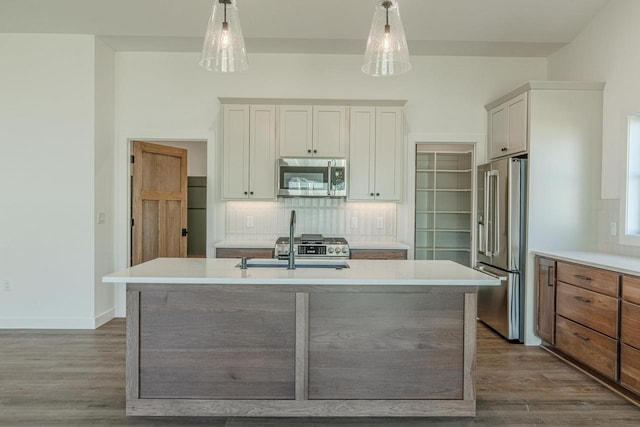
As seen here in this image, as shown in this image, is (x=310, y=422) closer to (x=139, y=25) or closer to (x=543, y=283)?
(x=543, y=283)

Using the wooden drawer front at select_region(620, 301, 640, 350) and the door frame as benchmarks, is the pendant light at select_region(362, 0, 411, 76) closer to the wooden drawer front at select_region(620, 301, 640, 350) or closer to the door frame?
the wooden drawer front at select_region(620, 301, 640, 350)

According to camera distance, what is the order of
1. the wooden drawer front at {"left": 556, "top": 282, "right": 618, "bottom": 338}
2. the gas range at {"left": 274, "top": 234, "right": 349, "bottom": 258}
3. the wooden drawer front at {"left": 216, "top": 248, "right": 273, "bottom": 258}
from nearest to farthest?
the wooden drawer front at {"left": 556, "top": 282, "right": 618, "bottom": 338} → the gas range at {"left": 274, "top": 234, "right": 349, "bottom": 258} → the wooden drawer front at {"left": 216, "top": 248, "right": 273, "bottom": 258}

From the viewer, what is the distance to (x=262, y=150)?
14.5 feet

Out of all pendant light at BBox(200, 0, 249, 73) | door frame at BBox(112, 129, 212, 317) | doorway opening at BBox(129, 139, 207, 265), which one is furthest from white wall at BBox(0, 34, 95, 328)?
pendant light at BBox(200, 0, 249, 73)

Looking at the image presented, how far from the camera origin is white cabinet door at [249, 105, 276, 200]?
4.41m

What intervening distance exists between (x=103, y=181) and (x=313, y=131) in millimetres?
2294

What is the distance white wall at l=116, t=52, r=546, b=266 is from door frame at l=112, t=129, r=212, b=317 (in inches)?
0.4

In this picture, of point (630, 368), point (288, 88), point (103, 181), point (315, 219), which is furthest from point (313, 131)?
point (630, 368)

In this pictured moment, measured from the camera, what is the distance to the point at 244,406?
2416 millimetres

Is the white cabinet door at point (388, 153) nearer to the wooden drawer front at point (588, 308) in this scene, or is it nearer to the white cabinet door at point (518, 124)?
the white cabinet door at point (518, 124)

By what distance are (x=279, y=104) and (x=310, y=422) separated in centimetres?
310

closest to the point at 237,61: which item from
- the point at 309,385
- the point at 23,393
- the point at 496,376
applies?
the point at 309,385

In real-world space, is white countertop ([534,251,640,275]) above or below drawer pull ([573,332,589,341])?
above

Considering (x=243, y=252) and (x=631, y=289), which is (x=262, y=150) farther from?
(x=631, y=289)
